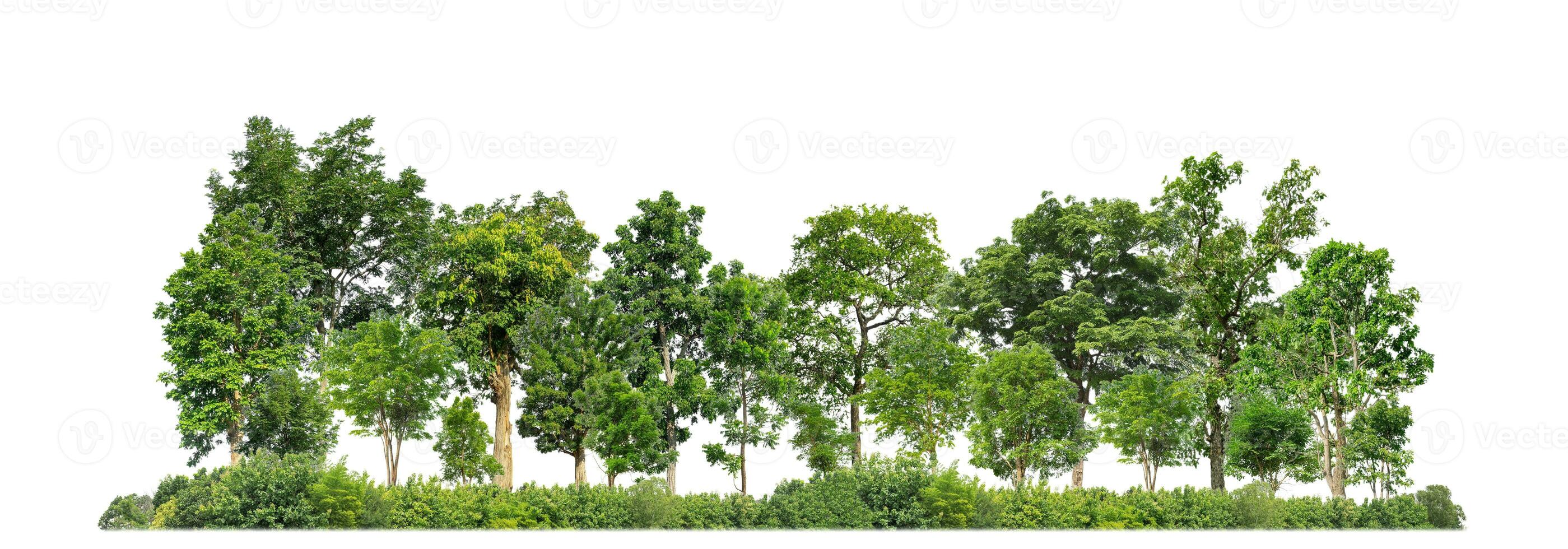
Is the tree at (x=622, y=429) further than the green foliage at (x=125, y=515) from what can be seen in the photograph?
Yes

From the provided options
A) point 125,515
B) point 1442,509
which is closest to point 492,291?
point 125,515

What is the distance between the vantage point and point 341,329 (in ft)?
104

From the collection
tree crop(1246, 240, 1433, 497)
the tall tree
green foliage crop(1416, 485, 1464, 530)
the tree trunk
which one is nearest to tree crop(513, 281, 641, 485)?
the tree trunk

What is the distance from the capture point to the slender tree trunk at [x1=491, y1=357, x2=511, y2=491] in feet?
102

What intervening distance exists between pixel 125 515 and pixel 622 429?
11.5 m

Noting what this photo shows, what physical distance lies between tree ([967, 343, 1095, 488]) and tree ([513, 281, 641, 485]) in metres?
10.8

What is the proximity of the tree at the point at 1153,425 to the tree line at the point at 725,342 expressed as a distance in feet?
0.26

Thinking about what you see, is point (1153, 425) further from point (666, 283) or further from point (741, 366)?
point (666, 283)

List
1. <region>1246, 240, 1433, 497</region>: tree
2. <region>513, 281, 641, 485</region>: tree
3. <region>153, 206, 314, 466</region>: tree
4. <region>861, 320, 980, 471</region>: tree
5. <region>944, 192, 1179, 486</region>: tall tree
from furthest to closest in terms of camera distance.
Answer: <region>944, 192, 1179, 486</region>: tall tree, <region>861, 320, 980, 471</region>: tree, <region>513, 281, 641, 485</region>: tree, <region>153, 206, 314, 466</region>: tree, <region>1246, 240, 1433, 497</region>: tree

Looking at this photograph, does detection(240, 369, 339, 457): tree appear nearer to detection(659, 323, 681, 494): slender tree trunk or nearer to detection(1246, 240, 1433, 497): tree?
detection(659, 323, 681, 494): slender tree trunk

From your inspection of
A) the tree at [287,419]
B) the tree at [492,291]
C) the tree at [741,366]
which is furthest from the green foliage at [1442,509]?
the tree at [287,419]

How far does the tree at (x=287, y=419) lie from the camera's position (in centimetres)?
2817

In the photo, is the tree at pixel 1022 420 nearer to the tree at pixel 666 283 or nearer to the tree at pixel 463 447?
the tree at pixel 666 283

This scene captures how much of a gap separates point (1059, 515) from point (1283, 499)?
6568 millimetres
